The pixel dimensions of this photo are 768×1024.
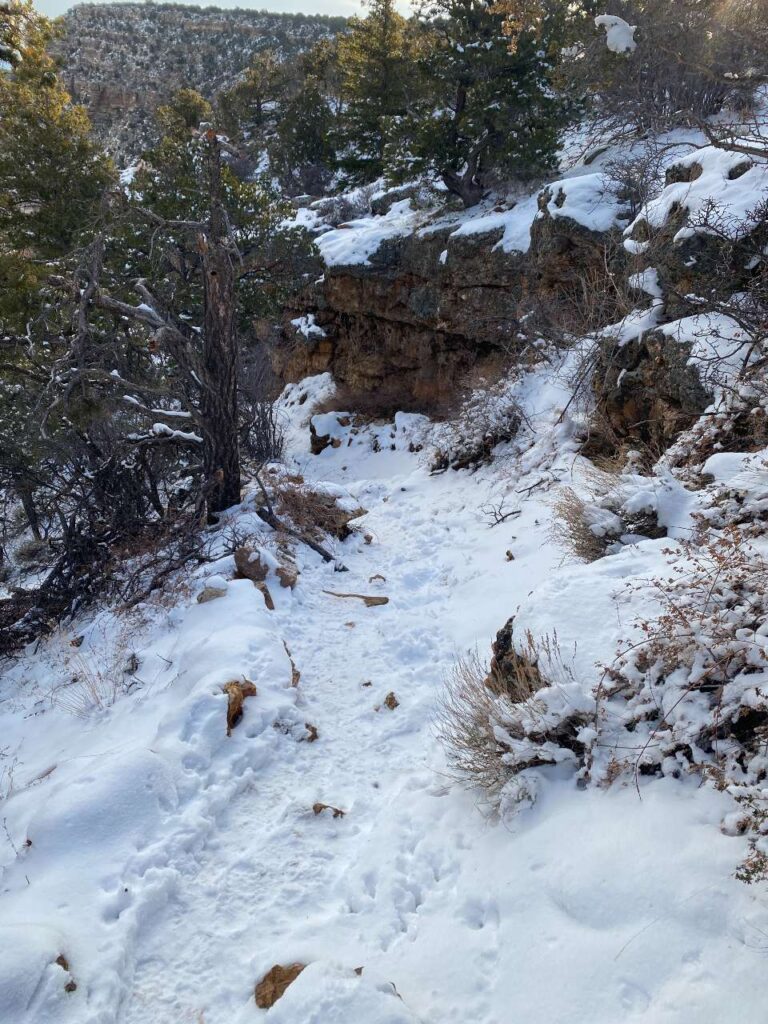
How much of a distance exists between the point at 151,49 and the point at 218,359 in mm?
54976

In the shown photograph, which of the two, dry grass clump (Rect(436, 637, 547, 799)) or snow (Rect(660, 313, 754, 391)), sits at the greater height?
snow (Rect(660, 313, 754, 391))

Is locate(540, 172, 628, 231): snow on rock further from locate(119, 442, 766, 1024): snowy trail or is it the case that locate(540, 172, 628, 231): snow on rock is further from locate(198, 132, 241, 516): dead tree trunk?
locate(119, 442, 766, 1024): snowy trail

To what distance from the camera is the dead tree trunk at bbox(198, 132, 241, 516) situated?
7.39m

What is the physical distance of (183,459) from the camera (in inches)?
409

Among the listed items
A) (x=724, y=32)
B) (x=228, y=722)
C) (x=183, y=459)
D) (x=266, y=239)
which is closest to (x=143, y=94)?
(x=266, y=239)

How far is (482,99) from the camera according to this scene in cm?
1274

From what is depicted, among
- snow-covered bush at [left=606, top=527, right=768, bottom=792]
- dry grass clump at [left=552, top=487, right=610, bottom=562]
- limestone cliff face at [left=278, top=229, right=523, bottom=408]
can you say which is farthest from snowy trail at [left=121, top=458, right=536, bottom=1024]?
limestone cliff face at [left=278, top=229, right=523, bottom=408]

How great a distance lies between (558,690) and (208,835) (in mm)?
2151

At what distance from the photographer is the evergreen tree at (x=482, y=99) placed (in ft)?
41.7

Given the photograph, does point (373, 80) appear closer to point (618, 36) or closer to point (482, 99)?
point (482, 99)

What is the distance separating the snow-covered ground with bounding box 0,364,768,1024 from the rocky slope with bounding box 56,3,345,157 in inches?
1611

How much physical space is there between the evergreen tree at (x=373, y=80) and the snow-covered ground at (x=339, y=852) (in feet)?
54.3

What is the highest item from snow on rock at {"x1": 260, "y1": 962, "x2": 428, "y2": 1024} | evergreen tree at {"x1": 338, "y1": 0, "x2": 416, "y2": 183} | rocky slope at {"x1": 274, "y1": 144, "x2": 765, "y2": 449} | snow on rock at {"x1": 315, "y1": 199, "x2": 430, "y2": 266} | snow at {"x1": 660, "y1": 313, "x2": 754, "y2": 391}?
evergreen tree at {"x1": 338, "y1": 0, "x2": 416, "y2": 183}

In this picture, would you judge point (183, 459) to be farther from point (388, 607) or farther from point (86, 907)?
point (86, 907)
